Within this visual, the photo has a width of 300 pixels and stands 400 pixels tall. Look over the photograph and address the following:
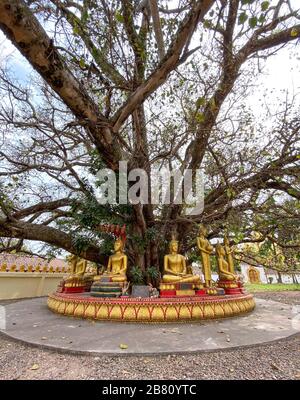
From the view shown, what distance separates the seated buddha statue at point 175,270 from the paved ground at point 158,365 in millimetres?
2863

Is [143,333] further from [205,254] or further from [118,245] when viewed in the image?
[205,254]

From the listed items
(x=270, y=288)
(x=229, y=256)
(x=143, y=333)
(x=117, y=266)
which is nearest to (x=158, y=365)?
(x=143, y=333)

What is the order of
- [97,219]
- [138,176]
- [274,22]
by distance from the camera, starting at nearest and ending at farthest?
1. [274,22]
2. [138,176]
3. [97,219]

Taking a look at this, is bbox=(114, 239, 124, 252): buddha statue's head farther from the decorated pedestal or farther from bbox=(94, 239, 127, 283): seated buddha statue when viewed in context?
the decorated pedestal

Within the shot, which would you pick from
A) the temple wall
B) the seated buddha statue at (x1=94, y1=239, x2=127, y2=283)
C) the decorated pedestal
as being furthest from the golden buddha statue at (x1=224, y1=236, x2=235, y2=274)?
the temple wall

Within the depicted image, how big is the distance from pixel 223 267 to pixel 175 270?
149 centimetres

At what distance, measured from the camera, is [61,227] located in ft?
29.3

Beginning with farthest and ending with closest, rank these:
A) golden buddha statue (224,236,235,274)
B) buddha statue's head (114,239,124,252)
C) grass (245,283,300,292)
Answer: grass (245,283,300,292) → golden buddha statue (224,236,235,274) → buddha statue's head (114,239,124,252)

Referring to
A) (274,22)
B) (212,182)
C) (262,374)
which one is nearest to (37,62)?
(262,374)

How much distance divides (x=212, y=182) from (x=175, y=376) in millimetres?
5837

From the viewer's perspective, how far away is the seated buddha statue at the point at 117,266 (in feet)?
21.3

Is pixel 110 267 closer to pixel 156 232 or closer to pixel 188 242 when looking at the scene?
pixel 156 232

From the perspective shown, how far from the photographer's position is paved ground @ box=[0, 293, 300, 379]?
285 centimetres

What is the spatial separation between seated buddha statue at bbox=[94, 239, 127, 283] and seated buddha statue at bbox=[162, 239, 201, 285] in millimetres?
995
